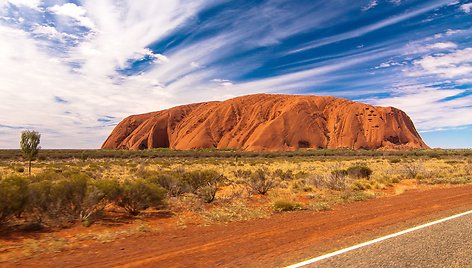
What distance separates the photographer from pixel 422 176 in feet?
74.7

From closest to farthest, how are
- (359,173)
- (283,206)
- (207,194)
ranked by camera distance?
(283,206) → (207,194) → (359,173)

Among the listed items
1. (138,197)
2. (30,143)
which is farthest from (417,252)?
(30,143)

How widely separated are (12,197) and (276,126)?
332 feet

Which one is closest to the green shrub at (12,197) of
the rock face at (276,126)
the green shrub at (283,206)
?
the green shrub at (283,206)

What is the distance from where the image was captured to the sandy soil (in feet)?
19.9

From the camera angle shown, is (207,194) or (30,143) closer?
(207,194)

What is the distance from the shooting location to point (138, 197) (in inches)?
427

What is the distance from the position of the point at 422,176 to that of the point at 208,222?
18.5 meters

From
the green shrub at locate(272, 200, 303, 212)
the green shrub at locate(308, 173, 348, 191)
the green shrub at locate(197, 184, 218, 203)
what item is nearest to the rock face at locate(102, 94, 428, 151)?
the green shrub at locate(308, 173, 348, 191)

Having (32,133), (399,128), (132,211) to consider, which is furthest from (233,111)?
(132,211)

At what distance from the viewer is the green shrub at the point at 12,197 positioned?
8391 mm

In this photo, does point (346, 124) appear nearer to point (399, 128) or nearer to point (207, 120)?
point (399, 128)

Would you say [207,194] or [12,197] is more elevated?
[12,197]

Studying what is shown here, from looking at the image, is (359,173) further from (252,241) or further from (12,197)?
(12,197)
